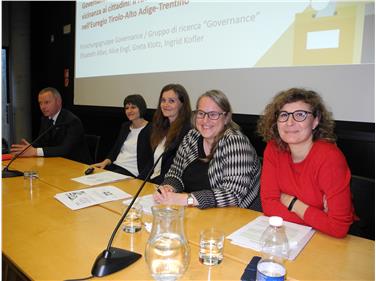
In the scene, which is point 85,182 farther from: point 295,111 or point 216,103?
point 295,111

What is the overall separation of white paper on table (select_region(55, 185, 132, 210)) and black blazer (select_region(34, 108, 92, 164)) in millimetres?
1185

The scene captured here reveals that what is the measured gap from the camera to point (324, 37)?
2002mm

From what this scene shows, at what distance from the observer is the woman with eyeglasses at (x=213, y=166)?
147 centimetres

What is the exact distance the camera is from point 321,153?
52.1 inches

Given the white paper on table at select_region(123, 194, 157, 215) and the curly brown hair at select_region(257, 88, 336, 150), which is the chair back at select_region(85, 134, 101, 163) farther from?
the curly brown hair at select_region(257, 88, 336, 150)

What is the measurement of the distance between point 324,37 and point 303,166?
1049 mm

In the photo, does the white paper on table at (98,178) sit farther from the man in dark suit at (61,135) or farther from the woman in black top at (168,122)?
the man in dark suit at (61,135)

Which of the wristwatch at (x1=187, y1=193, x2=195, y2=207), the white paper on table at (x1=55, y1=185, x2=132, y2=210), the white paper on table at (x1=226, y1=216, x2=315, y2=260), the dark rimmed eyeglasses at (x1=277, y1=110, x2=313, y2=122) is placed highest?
the dark rimmed eyeglasses at (x1=277, y1=110, x2=313, y2=122)

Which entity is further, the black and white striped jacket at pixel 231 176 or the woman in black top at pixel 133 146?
the woman in black top at pixel 133 146

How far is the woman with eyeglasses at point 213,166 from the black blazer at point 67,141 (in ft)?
4.24

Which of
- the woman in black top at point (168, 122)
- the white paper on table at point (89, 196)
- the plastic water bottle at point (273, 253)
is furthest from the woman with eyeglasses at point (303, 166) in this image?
the woman in black top at point (168, 122)

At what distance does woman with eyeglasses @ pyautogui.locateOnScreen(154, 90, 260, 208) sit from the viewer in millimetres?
1468

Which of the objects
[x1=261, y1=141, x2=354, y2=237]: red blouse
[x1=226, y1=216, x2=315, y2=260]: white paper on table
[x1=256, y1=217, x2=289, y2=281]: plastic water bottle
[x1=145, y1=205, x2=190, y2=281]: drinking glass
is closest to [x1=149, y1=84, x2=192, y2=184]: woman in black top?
[x1=261, y1=141, x2=354, y2=237]: red blouse

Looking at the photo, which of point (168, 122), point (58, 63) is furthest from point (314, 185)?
point (58, 63)
